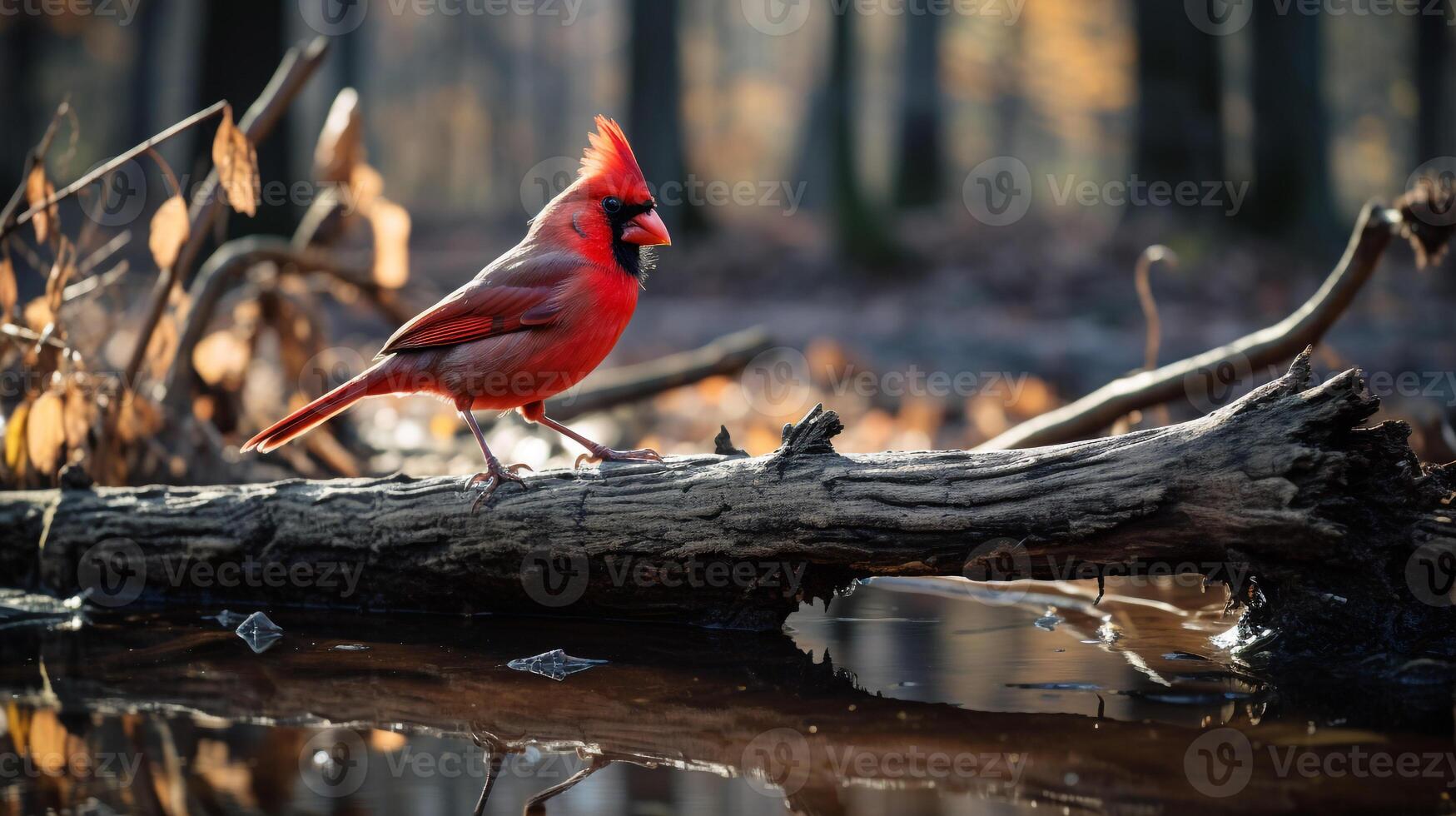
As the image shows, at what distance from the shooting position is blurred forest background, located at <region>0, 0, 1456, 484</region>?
7.21 metres

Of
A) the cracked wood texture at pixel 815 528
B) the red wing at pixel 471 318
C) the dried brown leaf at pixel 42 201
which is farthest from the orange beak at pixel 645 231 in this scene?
the dried brown leaf at pixel 42 201

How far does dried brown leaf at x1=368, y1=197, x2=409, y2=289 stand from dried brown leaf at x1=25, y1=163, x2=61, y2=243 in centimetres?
162

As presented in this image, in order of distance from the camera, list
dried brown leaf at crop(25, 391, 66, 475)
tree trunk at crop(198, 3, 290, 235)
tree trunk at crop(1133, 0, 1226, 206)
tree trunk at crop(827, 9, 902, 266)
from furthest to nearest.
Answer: tree trunk at crop(827, 9, 902, 266) < tree trunk at crop(1133, 0, 1226, 206) < tree trunk at crop(198, 3, 290, 235) < dried brown leaf at crop(25, 391, 66, 475)

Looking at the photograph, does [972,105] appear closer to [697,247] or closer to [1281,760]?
[697,247]

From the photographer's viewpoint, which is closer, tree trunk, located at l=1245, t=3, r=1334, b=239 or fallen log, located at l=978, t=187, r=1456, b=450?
fallen log, located at l=978, t=187, r=1456, b=450

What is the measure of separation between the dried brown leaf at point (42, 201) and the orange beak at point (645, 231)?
7.58ft

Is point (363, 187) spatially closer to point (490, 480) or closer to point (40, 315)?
point (40, 315)

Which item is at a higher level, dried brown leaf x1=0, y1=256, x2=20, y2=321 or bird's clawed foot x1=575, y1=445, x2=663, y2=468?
dried brown leaf x1=0, y1=256, x2=20, y2=321

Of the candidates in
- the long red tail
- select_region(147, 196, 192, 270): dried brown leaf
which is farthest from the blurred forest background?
the long red tail

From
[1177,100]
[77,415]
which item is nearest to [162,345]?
[77,415]

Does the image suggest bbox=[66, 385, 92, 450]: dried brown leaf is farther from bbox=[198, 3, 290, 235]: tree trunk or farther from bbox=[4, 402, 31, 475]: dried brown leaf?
bbox=[198, 3, 290, 235]: tree trunk

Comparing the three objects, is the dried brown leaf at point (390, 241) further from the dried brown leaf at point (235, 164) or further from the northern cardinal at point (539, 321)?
the northern cardinal at point (539, 321)

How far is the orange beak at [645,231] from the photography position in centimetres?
470

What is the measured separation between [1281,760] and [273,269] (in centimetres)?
596
